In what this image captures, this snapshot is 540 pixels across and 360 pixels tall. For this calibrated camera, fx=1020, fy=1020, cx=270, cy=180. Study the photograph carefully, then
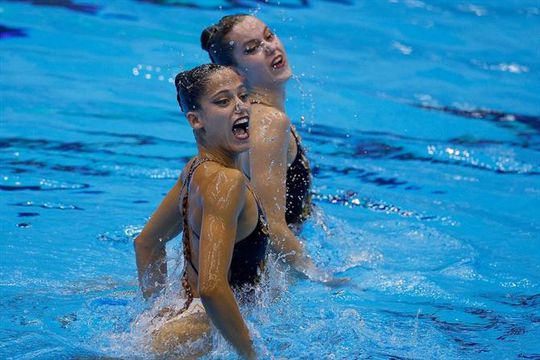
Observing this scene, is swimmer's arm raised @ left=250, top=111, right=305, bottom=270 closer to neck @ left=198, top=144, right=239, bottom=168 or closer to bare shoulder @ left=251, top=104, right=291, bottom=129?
bare shoulder @ left=251, top=104, right=291, bottom=129

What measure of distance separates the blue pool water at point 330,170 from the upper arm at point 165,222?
29 centimetres

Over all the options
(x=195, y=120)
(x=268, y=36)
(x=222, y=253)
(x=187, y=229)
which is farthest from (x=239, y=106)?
(x=268, y=36)

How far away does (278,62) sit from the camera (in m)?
4.94

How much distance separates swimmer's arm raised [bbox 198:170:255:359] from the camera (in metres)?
3.37

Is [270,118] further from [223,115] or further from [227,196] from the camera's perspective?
[227,196]

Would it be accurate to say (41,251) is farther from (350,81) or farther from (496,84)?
(496,84)

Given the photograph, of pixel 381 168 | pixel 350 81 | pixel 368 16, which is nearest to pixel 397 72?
pixel 350 81

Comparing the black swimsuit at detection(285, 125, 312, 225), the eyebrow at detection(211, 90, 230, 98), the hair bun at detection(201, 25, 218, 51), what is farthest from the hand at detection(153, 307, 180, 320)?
the hair bun at detection(201, 25, 218, 51)

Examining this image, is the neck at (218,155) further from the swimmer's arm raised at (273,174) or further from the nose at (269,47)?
the nose at (269,47)

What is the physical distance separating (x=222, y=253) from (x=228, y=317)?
22cm

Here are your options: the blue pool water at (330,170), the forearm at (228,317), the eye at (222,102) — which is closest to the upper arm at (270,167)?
the blue pool water at (330,170)

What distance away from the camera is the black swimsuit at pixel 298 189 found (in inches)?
199

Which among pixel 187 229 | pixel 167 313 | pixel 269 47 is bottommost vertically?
pixel 167 313

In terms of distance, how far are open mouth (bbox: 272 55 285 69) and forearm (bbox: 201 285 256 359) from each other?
176cm
